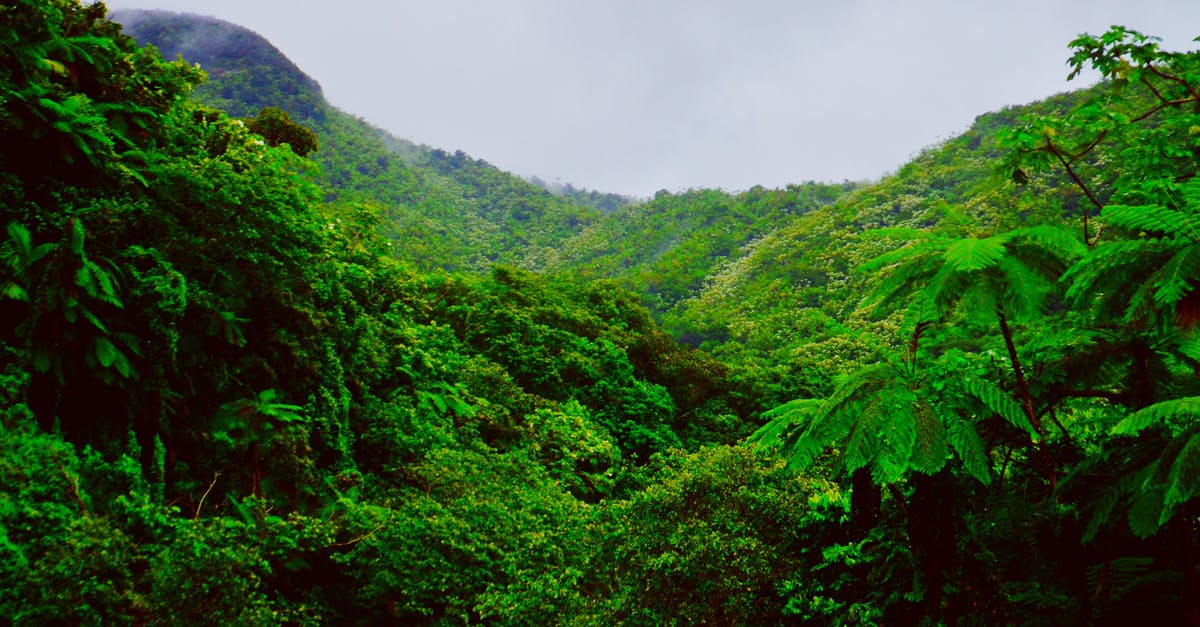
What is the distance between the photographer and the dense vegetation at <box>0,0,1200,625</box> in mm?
2523

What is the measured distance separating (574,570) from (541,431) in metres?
4.83

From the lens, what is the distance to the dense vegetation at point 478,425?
2.52 m

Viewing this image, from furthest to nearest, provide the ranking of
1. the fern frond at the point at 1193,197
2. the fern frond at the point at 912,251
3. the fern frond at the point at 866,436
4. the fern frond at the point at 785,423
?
the fern frond at the point at 785,423
the fern frond at the point at 912,251
the fern frond at the point at 866,436
the fern frond at the point at 1193,197

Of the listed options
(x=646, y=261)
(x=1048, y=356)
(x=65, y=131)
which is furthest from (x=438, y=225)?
(x=1048, y=356)

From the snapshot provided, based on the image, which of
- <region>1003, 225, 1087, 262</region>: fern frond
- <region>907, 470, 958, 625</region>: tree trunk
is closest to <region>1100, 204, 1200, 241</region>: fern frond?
<region>1003, 225, 1087, 262</region>: fern frond

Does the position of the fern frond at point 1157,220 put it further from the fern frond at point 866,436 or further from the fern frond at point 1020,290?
the fern frond at point 866,436

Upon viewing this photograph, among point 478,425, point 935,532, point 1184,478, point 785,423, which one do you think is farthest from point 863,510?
point 478,425

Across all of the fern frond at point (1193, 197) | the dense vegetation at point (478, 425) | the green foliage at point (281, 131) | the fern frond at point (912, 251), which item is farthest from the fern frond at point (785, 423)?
the green foliage at point (281, 131)

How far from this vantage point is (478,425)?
9422 mm

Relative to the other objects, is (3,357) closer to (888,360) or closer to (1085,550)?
(888,360)

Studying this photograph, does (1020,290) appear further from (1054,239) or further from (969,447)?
(969,447)

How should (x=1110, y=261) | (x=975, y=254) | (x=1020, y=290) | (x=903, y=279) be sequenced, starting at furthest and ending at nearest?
(x=903, y=279) < (x=1020, y=290) < (x=975, y=254) < (x=1110, y=261)

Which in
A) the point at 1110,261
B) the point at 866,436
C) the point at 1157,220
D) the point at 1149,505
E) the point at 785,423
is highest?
→ the point at 1157,220

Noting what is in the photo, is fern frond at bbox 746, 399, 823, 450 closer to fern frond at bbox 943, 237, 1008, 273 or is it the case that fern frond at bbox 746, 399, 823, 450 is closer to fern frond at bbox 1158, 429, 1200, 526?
fern frond at bbox 943, 237, 1008, 273
